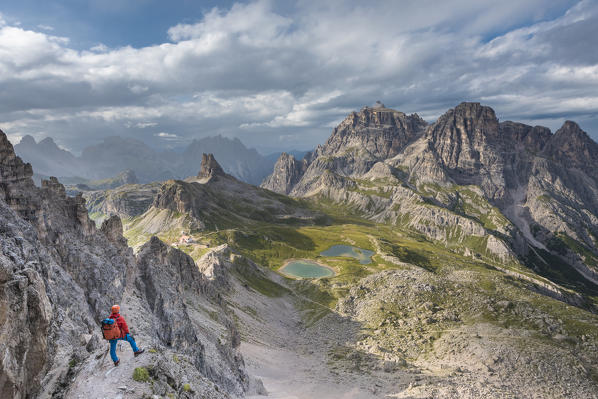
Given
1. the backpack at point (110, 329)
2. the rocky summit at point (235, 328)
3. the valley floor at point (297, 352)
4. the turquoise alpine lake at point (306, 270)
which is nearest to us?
the backpack at point (110, 329)

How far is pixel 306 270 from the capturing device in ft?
610

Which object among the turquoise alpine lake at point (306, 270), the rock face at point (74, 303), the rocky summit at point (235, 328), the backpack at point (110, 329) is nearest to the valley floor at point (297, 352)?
the rocky summit at point (235, 328)

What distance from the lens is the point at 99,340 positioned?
28172 millimetres

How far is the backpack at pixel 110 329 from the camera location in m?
20.1

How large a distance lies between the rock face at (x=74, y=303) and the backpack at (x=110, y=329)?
2887mm

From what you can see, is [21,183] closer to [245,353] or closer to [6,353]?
[6,353]

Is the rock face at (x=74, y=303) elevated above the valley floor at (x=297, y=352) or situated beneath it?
elevated above

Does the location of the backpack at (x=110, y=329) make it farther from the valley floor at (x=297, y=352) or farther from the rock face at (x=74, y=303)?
the valley floor at (x=297, y=352)

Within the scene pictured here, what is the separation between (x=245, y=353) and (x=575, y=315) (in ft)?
334

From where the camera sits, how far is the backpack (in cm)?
2006

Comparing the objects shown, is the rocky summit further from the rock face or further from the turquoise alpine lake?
the turquoise alpine lake

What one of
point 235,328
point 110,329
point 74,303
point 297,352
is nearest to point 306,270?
point 297,352

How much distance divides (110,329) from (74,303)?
17838 millimetres

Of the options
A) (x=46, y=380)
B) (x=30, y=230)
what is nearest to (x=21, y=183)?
(x=30, y=230)
